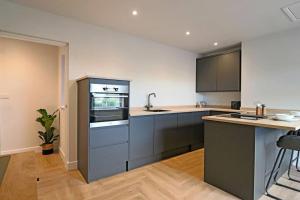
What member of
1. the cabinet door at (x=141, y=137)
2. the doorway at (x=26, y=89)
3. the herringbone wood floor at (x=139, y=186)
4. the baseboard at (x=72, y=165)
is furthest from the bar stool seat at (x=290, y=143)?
the doorway at (x=26, y=89)

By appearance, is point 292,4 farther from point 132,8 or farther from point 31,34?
point 31,34

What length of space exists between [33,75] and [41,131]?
46.9 inches

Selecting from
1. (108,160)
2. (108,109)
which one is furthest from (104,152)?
(108,109)

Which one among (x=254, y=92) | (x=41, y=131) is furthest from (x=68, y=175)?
(x=254, y=92)

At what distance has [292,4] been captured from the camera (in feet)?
7.19

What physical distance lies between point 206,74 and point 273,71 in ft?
4.94

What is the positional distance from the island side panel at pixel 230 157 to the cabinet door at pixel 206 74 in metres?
2.28

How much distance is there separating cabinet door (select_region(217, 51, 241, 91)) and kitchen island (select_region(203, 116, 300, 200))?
1780mm

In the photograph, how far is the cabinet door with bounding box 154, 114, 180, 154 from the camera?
119 inches

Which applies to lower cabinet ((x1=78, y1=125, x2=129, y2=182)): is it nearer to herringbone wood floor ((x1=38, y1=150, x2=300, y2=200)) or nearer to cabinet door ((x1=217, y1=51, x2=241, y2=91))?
herringbone wood floor ((x1=38, y1=150, x2=300, y2=200))

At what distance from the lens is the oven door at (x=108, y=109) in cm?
232

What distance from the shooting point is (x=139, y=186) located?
7.22ft

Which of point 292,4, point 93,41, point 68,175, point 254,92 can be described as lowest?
point 68,175

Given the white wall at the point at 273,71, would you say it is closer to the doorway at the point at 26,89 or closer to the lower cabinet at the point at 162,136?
the lower cabinet at the point at 162,136
